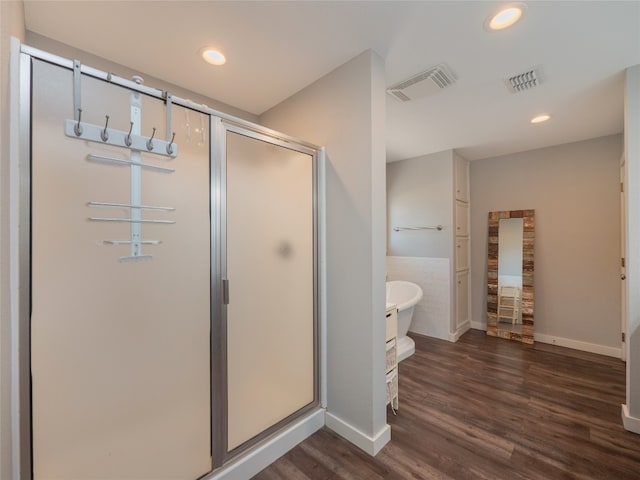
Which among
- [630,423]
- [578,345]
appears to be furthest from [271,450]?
[578,345]

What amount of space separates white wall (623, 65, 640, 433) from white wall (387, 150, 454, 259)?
1.79 metres

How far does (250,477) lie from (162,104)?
2.04 metres

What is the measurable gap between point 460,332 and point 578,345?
1305 mm

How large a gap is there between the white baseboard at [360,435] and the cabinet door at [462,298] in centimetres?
244

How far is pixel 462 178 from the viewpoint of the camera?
3.92m

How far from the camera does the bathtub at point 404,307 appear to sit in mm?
3047

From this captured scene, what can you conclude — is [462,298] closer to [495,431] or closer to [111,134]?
[495,431]

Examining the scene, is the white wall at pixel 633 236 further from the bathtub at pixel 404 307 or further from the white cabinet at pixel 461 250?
the white cabinet at pixel 461 250

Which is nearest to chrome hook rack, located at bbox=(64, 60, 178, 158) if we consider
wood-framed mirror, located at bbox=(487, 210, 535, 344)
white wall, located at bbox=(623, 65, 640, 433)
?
white wall, located at bbox=(623, 65, 640, 433)

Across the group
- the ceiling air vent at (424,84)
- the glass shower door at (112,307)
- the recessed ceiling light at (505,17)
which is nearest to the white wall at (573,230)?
the ceiling air vent at (424,84)

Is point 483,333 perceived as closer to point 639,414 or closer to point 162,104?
point 639,414

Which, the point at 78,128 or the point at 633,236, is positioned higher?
the point at 78,128

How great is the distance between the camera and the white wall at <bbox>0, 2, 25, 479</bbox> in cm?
83

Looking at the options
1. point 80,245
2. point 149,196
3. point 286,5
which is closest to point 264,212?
point 149,196
